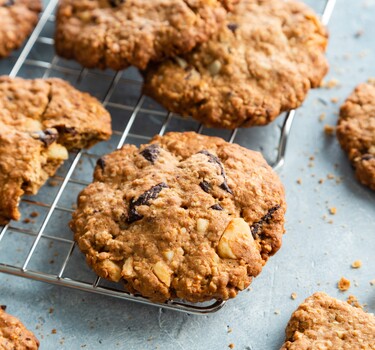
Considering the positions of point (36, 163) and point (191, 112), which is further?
point (191, 112)

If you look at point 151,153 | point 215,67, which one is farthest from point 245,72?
point 151,153

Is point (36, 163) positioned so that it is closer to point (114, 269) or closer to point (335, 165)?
point (114, 269)

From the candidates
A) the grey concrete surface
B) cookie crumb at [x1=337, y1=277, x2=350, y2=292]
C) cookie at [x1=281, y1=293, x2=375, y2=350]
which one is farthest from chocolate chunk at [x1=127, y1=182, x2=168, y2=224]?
cookie crumb at [x1=337, y1=277, x2=350, y2=292]

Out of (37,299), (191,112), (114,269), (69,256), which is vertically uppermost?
(191,112)

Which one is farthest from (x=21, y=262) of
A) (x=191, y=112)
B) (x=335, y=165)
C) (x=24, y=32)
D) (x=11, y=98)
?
(x=335, y=165)

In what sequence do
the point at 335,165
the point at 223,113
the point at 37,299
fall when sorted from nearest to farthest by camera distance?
the point at 37,299, the point at 223,113, the point at 335,165

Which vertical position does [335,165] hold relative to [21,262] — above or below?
above

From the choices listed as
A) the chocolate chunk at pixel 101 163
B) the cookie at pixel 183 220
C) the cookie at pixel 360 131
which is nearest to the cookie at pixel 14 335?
the cookie at pixel 183 220
